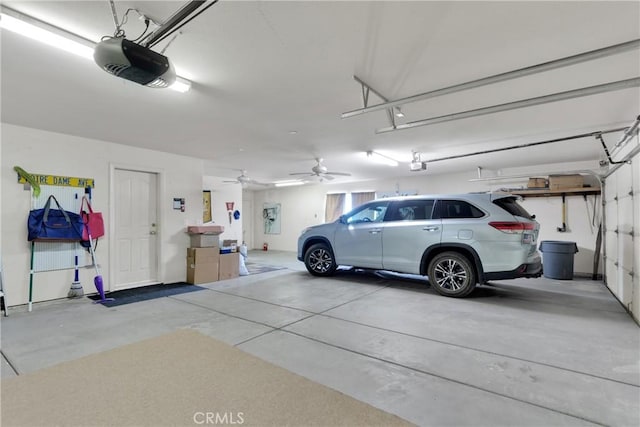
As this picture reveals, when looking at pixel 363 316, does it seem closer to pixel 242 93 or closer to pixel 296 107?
pixel 296 107

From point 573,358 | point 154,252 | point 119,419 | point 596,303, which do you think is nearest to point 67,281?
point 154,252

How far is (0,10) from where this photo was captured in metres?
1.83

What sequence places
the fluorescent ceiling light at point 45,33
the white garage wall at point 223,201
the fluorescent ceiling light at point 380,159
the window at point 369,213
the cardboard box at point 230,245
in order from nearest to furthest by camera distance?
1. the fluorescent ceiling light at point 45,33
2. the window at point 369,213
3. the fluorescent ceiling light at point 380,159
4. the cardboard box at point 230,245
5. the white garage wall at point 223,201

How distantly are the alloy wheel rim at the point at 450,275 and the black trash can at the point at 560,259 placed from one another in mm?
2939

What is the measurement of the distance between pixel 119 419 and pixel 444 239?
13.9 ft

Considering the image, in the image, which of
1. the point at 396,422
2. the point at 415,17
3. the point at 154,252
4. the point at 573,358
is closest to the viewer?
the point at 396,422

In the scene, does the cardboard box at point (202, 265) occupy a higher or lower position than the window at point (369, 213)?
lower

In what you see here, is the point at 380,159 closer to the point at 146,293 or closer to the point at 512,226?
the point at 512,226

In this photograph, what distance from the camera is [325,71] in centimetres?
268

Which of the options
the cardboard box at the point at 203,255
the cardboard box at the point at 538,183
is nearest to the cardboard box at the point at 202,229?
the cardboard box at the point at 203,255

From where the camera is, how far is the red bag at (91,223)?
4.59 m

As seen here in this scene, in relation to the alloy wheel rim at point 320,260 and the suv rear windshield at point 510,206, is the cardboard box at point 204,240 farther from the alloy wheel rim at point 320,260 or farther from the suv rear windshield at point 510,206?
the suv rear windshield at point 510,206

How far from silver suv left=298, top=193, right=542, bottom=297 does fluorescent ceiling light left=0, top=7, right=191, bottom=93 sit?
4.43m

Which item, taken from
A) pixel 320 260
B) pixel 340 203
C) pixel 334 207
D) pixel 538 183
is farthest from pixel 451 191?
pixel 320 260
